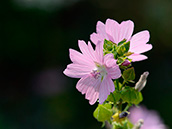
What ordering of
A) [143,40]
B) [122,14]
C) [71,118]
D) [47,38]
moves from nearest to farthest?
[143,40] → [71,118] → [47,38] → [122,14]

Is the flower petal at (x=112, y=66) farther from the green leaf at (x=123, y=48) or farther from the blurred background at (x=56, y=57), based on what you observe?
the blurred background at (x=56, y=57)

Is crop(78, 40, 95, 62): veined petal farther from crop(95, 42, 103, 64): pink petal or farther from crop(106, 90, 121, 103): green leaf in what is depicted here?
crop(106, 90, 121, 103): green leaf

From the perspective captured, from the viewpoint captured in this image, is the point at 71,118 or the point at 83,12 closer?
the point at 71,118

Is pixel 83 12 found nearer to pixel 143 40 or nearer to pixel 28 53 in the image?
pixel 28 53

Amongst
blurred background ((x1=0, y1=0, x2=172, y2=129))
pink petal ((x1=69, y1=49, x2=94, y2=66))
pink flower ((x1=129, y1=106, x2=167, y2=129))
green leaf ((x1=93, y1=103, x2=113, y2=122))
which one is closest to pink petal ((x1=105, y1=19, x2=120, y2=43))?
pink petal ((x1=69, y1=49, x2=94, y2=66))

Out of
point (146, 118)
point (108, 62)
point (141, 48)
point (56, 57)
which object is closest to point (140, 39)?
point (141, 48)

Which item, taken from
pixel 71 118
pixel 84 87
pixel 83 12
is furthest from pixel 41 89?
pixel 84 87

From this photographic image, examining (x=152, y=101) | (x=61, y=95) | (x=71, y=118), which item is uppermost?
(x=61, y=95)
